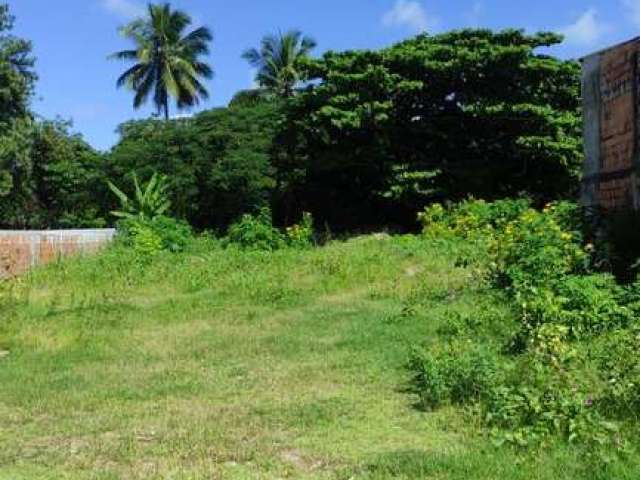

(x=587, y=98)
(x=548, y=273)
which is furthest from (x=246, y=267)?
(x=548, y=273)

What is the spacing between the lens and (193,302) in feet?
42.1

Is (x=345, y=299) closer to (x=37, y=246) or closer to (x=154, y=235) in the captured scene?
(x=37, y=246)

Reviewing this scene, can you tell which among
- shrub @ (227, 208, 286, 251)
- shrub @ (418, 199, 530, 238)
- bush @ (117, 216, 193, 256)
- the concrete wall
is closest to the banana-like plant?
bush @ (117, 216, 193, 256)

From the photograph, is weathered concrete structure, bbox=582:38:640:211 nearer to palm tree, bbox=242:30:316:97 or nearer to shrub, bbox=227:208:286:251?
shrub, bbox=227:208:286:251

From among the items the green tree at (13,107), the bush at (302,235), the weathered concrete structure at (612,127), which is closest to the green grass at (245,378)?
the weathered concrete structure at (612,127)

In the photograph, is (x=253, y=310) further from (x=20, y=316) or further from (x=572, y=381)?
(x=572, y=381)

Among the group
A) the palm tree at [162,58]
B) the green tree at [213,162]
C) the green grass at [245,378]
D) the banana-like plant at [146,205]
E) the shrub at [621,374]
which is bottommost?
the green grass at [245,378]

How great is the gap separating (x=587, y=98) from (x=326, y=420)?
7861 millimetres

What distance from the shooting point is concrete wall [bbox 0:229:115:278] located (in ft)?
58.2

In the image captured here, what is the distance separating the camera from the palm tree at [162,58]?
3991 cm

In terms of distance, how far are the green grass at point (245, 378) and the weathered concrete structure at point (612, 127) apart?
2.05m

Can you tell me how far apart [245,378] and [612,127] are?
246 inches

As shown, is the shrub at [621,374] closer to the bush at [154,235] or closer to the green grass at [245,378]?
the green grass at [245,378]

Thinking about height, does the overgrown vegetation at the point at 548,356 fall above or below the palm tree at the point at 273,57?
below
